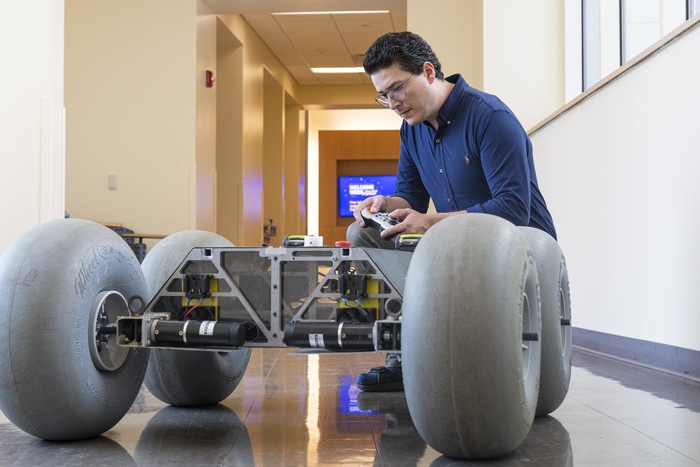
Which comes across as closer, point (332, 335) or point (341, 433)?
point (332, 335)

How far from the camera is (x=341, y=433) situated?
77.3 inches

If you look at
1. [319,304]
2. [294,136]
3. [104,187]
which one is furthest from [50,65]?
[294,136]

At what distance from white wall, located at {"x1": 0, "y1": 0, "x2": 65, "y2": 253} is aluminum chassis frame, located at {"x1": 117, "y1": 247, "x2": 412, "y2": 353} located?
3038 millimetres

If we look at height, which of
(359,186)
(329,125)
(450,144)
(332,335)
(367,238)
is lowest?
(332,335)

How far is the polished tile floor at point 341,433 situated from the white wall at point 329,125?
13082 mm

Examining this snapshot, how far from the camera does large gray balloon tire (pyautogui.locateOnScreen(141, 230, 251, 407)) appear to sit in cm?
226

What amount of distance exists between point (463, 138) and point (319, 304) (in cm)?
71

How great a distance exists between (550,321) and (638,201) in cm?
156

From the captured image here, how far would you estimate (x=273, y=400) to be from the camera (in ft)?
8.14

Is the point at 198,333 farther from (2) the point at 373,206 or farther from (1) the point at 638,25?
(1) the point at 638,25

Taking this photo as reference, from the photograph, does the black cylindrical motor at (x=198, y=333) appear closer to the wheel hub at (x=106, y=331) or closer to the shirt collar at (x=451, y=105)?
the wheel hub at (x=106, y=331)

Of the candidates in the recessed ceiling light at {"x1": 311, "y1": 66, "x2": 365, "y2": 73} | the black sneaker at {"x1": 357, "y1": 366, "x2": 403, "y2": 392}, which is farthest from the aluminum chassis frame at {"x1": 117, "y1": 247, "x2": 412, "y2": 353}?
the recessed ceiling light at {"x1": 311, "y1": 66, "x2": 365, "y2": 73}

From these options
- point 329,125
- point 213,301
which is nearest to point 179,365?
point 213,301

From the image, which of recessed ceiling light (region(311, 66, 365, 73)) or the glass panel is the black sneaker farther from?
recessed ceiling light (region(311, 66, 365, 73))
